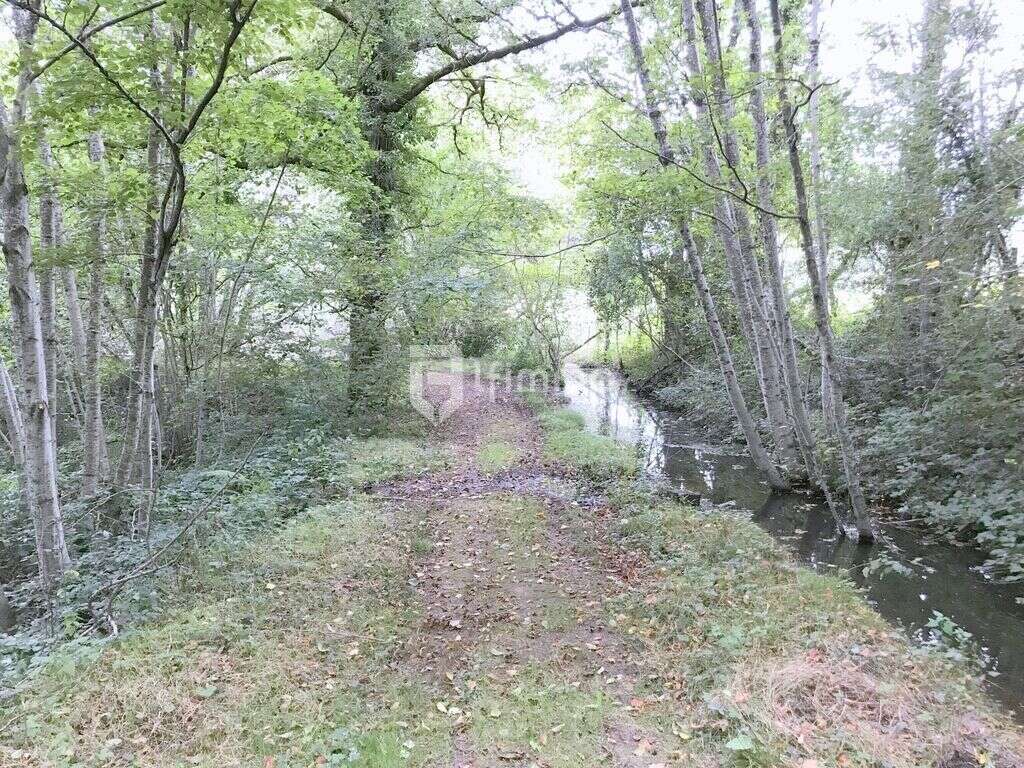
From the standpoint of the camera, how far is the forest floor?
10.5ft

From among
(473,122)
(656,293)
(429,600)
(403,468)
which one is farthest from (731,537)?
(473,122)

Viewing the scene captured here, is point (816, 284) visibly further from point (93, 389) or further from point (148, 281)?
point (93, 389)

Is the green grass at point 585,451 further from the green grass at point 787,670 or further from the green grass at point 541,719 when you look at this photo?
the green grass at point 541,719

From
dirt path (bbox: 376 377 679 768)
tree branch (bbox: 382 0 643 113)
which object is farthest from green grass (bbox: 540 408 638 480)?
tree branch (bbox: 382 0 643 113)

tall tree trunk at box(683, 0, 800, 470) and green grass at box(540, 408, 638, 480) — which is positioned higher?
tall tree trunk at box(683, 0, 800, 470)

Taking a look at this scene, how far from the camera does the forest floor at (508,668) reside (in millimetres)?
3209

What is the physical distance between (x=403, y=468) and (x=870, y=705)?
22.6 ft

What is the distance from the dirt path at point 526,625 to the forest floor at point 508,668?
0.07ft

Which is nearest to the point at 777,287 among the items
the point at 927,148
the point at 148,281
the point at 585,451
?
the point at 927,148

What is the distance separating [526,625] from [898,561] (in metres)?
4.47

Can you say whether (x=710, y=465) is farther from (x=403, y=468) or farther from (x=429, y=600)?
(x=429, y=600)

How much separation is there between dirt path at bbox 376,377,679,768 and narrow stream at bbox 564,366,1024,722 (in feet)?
8.06

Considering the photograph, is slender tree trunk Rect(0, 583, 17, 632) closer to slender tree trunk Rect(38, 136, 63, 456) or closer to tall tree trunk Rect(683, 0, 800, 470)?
slender tree trunk Rect(38, 136, 63, 456)

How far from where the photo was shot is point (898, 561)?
6.27 meters
